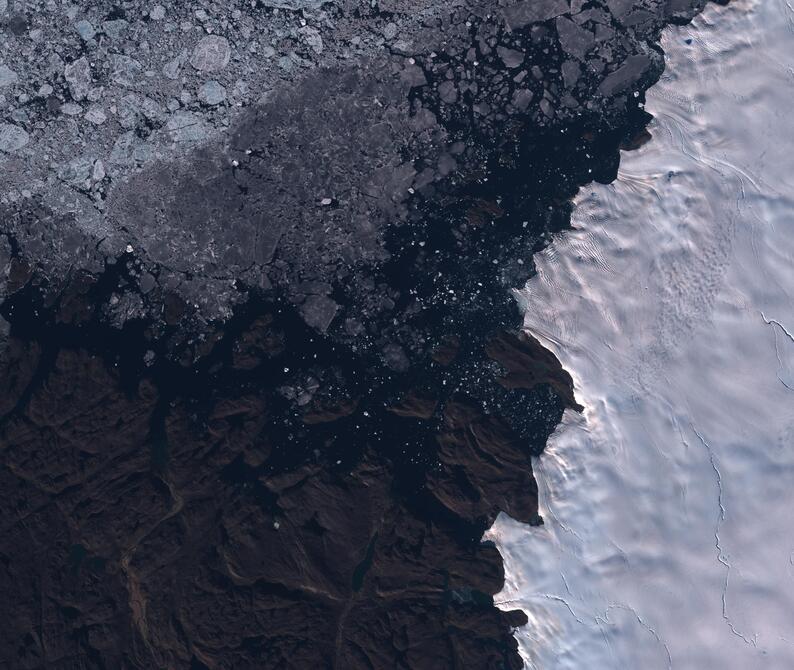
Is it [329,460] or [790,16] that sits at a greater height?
[790,16]

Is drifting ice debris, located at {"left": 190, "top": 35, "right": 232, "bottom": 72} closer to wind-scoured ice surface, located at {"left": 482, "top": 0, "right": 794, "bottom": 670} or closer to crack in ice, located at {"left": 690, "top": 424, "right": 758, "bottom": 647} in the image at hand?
wind-scoured ice surface, located at {"left": 482, "top": 0, "right": 794, "bottom": 670}

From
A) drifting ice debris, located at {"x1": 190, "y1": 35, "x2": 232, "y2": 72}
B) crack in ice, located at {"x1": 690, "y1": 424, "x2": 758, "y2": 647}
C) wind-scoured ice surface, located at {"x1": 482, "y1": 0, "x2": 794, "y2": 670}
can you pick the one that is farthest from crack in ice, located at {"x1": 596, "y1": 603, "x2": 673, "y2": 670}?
drifting ice debris, located at {"x1": 190, "y1": 35, "x2": 232, "y2": 72}

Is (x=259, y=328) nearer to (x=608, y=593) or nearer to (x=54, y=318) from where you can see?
(x=54, y=318)

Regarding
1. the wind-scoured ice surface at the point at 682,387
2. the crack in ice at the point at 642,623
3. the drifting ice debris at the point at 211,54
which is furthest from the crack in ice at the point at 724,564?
the drifting ice debris at the point at 211,54

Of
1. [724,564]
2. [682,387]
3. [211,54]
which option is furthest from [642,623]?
[211,54]

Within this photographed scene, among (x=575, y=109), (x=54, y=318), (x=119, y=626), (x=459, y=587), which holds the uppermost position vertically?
(x=575, y=109)

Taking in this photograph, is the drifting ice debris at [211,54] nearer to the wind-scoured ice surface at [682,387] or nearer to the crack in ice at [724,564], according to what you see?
the wind-scoured ice surface at [682,387]

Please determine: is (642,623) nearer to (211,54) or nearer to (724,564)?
(724,564)

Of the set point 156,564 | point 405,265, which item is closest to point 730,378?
point 405,265
